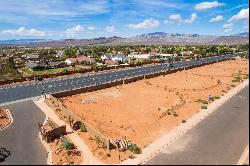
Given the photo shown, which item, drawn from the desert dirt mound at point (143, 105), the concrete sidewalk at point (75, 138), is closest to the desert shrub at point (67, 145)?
the concrete sidewalk at point (75, 138)

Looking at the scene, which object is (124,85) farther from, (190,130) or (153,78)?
(190,130)

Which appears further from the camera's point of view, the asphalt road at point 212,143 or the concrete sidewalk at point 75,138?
the concrete sidewalk at point 75,138

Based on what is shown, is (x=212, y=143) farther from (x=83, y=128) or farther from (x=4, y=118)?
(x=4, y=118)

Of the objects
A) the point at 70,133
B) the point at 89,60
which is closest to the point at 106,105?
the point at 70,133

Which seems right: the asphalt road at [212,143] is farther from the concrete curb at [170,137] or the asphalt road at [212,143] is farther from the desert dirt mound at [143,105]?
the desert dirt mound at [143,105]

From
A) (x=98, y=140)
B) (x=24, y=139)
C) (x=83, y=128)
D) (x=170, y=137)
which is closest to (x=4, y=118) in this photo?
(x=24, y=139)

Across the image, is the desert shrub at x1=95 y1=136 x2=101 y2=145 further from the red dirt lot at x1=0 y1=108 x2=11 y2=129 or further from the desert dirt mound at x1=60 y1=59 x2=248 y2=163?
the red dirt lot at x1=0 y1=108 x2=11 y2=129

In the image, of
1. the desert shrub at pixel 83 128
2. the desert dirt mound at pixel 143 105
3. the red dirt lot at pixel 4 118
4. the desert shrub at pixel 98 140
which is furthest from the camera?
the red dirt lot at pixel 4 118

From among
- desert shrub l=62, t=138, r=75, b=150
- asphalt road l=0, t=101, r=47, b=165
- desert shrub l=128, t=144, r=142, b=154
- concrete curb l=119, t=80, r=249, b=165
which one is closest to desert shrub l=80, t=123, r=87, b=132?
desert shrub l=62, t=138, r=75, b=150
